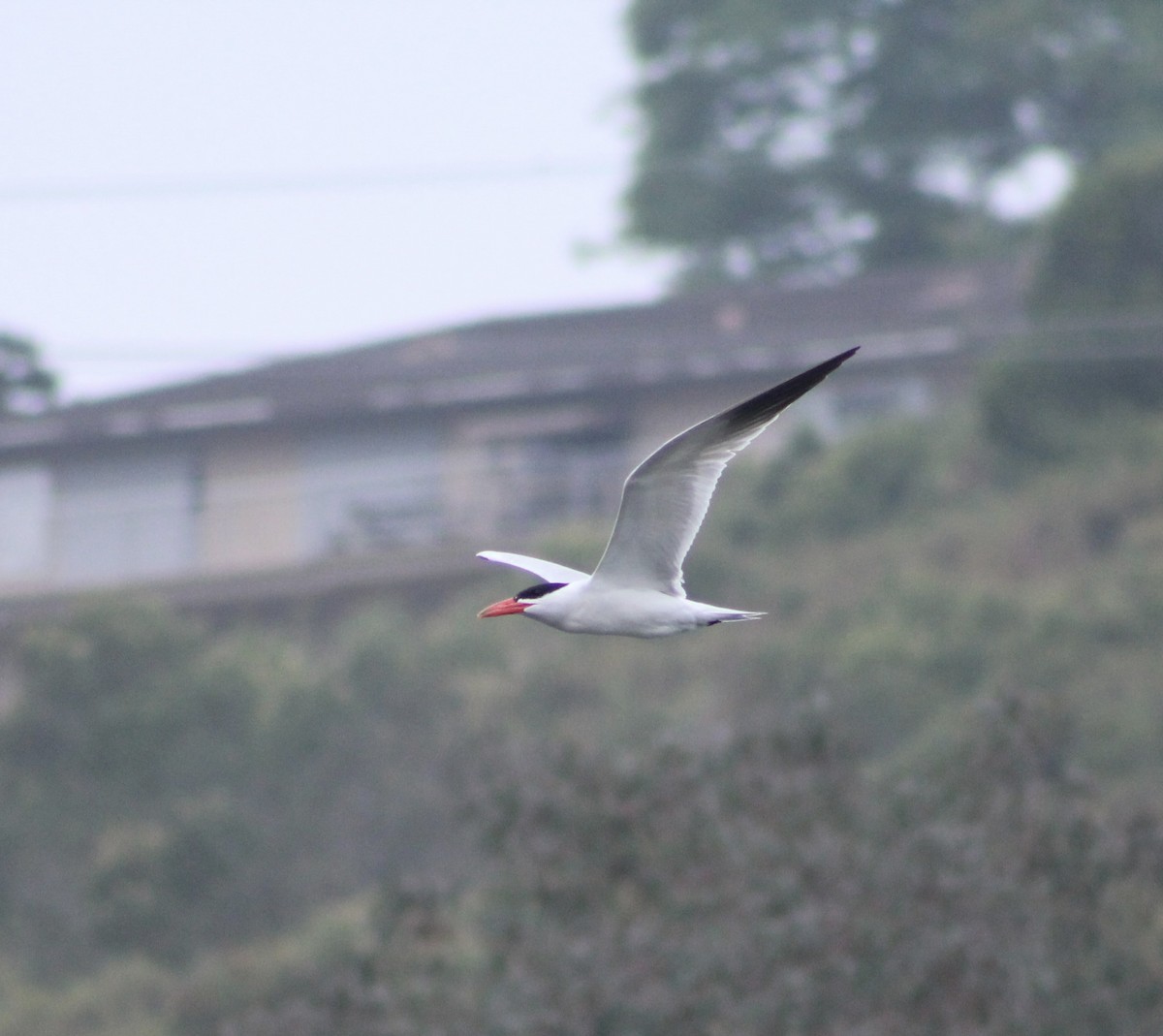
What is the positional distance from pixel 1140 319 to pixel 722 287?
1583 cm

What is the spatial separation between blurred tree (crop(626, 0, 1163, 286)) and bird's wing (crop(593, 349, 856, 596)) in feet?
119

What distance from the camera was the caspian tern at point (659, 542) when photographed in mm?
8953

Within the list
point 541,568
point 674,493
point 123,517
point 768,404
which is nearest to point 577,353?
point 123,517

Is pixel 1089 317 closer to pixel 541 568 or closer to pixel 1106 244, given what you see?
pixel 1106 244

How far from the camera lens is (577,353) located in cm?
3738

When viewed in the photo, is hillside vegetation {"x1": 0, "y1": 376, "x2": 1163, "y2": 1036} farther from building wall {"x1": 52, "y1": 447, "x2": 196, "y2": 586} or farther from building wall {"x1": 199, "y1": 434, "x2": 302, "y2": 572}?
building wall {"x1": 52, "y1": 447, "x2": 196, "y2": 586}

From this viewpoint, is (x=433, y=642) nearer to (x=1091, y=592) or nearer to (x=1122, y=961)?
(x=1091, y=592)

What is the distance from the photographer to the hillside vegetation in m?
14.0

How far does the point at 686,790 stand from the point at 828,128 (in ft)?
109

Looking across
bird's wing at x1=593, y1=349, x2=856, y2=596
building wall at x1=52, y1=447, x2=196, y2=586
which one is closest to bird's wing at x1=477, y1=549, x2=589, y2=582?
bird's wing at x1=593, y1=349, x2=856, y2=596

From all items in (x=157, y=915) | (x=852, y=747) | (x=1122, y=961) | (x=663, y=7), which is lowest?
(x=157, y=915)

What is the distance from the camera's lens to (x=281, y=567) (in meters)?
32.5

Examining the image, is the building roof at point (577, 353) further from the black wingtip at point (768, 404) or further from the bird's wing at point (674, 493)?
the black wingtip at point (768, 404)

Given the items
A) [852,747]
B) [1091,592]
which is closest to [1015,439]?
[1091,592]
